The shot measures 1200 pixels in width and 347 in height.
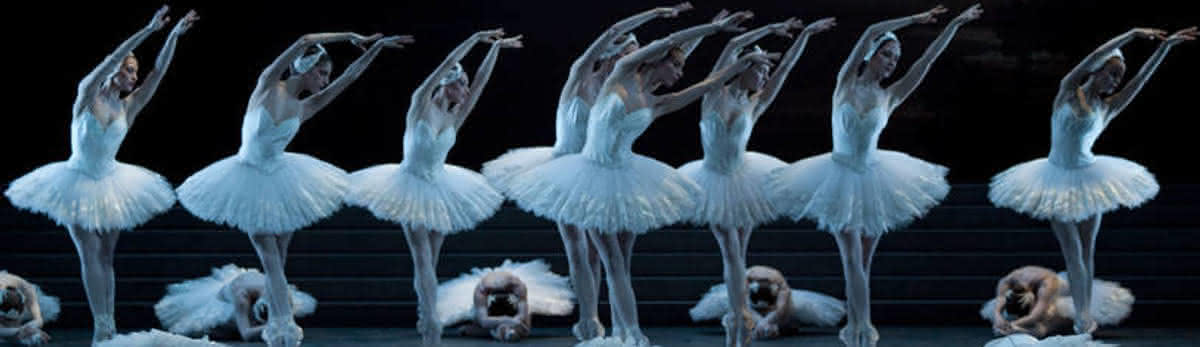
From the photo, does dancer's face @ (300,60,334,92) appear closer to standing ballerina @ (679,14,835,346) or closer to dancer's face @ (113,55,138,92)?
dancer's face @ (113,55,138,92)

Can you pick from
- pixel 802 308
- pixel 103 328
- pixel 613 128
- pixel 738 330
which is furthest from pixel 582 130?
pixel 103 328

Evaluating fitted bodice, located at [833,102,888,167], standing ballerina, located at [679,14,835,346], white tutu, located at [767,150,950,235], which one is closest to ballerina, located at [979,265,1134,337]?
white tutu, located at [767,150,950,235]

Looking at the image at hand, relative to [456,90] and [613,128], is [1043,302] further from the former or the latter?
[456,90]

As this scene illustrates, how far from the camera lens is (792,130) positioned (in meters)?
9.81

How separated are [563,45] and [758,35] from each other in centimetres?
351

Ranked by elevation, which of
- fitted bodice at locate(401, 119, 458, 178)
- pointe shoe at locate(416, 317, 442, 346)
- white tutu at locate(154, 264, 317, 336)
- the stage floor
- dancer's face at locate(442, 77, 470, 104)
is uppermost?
dancer's face at locate(442, 77, 470, 104)

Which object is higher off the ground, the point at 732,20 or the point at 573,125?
the point at 732,20

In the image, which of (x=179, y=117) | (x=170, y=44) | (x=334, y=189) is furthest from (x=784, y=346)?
(x=179, y=117)

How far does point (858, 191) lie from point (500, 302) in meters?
2.09

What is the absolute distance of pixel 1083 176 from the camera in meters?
6.85

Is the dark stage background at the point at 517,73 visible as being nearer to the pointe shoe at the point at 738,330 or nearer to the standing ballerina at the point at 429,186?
the standing ballerina at the point at 429,186

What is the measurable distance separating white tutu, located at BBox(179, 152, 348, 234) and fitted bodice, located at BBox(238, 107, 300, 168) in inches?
Answer: 1.1

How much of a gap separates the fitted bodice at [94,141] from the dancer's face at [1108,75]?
13.3 feet

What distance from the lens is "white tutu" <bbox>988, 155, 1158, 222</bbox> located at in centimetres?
677
